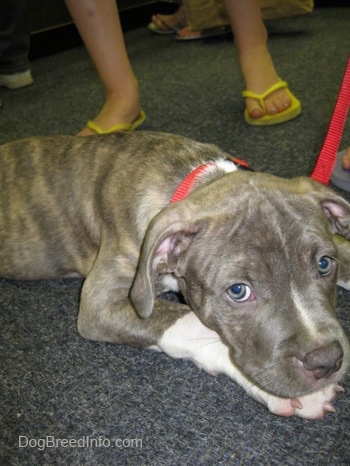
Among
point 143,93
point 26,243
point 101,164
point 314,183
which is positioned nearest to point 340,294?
point 314,183

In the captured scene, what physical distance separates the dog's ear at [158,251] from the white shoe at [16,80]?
14.5ft

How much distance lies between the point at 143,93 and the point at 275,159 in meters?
2.10

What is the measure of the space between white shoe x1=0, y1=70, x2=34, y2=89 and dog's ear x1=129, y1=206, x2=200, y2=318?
443cm

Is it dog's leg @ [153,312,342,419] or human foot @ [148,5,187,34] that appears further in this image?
human foot @ [148,5,187,34]

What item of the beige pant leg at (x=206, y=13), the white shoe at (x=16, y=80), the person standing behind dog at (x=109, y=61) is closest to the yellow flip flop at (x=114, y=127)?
the person standing behind dog at (x=109, y=61)

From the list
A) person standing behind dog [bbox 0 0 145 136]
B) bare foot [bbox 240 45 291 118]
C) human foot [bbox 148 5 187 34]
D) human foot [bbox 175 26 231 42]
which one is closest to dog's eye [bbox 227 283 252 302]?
person standing behind dog [bbox 0 0 145 136]

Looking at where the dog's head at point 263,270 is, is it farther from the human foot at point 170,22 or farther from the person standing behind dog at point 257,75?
the human foot at point 170,22

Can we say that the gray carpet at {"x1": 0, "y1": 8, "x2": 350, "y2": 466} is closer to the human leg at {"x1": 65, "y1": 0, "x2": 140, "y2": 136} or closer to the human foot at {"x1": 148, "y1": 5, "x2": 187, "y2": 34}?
the human leg at {"x1": 65, "y1": 0, "x2": 140, "y2": 136}

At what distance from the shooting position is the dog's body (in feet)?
5.01

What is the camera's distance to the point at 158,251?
1.72 metres

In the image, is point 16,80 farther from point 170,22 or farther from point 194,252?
point 194,252

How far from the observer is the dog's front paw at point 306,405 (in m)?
1.63

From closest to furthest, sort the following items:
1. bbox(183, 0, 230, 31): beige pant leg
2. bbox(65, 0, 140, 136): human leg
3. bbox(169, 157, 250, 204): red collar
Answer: bbox(169, 157, 250, 204): red collar, bbox(65, 0, 140, 136): human leg, bbox(183, 0, 230, 31): beige pant leg

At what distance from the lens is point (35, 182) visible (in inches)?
93.4
